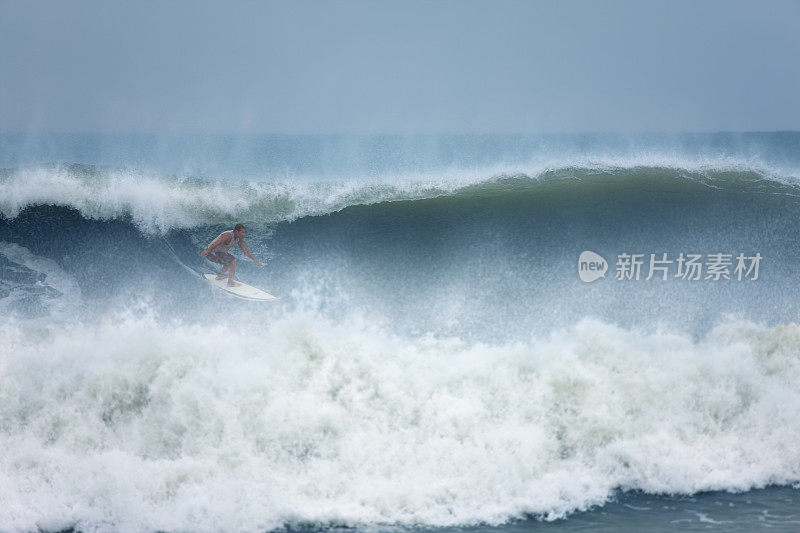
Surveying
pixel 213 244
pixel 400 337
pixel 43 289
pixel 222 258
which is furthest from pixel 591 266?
pixel 43 289

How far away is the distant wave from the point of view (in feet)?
19.9

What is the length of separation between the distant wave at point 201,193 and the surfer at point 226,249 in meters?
0.32

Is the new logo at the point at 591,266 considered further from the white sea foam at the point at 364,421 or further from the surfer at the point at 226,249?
the surfer at the point at 226,249

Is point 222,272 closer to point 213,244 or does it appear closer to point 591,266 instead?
point 213,244

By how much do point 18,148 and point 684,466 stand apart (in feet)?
21.0

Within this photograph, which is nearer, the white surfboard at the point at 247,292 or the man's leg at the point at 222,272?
the white surfboard at the point at 247,292

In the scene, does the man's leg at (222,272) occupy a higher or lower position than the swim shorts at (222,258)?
lower

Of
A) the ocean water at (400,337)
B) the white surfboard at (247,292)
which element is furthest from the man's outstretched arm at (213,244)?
the white surfboard at (247,292)

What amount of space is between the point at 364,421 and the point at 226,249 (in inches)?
81.6

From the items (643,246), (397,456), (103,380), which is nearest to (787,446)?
(643,246)

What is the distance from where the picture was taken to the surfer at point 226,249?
561 cm

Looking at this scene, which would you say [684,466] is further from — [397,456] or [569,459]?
[397,456]

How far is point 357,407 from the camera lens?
479 centimetres

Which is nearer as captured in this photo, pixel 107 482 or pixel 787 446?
pixel 107 482
